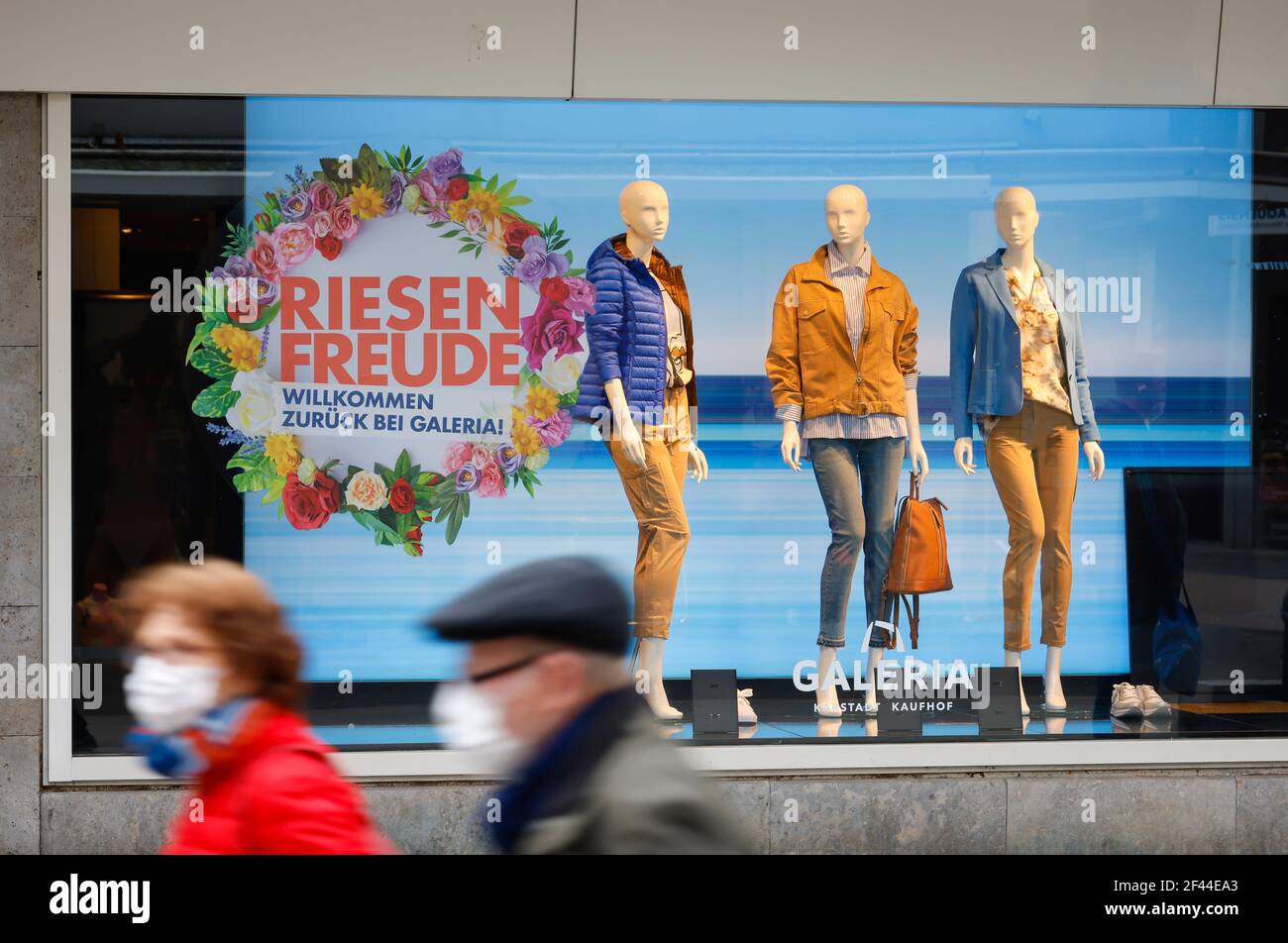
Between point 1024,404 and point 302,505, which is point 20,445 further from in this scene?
point 1024,404

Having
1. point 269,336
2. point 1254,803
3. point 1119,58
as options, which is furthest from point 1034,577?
point 269,336

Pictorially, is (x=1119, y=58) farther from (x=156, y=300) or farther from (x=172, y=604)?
(x=172, y=604)

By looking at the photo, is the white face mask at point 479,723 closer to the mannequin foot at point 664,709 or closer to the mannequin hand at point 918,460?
the mannequin foot at point 664,709

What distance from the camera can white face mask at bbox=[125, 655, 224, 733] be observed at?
2.66 metres

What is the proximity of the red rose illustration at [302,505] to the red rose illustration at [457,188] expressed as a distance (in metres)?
1.51

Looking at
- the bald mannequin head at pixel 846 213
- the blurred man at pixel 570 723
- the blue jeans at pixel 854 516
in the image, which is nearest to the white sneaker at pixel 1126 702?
the blue jeans at pixel 854 516

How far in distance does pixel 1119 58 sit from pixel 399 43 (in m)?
3.44

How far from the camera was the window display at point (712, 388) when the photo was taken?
645 cm

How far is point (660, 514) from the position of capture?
6.77 m

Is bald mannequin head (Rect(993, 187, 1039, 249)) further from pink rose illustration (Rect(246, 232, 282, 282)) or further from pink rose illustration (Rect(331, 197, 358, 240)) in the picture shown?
pink rose illustration (Rect(246, 232, 282, 282))

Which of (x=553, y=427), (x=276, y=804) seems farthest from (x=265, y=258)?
(x=276, y=804)

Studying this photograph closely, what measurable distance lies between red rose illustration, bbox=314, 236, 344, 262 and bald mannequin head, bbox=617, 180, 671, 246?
136cm

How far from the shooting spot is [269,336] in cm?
653

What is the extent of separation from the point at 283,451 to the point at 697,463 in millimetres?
1977
